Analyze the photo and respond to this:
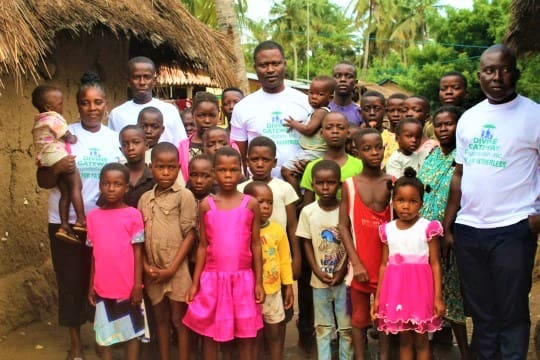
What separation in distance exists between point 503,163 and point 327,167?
945 millimetres

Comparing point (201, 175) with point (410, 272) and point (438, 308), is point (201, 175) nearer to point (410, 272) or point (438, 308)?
point (410, 272)

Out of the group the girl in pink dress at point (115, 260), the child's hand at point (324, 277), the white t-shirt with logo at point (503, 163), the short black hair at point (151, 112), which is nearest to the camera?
the white t-shirt with logo at point (503, 163)

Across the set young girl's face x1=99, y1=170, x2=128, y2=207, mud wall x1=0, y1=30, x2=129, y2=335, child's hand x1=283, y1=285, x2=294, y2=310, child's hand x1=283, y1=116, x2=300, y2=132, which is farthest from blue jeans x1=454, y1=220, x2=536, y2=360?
mud wall x1=0, y1=30, x2=129, y2=335

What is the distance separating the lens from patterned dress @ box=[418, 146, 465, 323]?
3.58 m

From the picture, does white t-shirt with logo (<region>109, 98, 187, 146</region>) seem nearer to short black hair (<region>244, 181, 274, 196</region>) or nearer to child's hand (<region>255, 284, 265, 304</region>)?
short black hair (<region>244, 181, 274, 196</region>)

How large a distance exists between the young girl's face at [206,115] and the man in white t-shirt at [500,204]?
69.5 inches

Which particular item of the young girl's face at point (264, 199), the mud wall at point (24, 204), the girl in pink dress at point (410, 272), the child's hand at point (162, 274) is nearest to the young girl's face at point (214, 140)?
the young girl's face at point (264, 199)

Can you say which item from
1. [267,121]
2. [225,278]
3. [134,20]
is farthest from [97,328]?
[134,20]

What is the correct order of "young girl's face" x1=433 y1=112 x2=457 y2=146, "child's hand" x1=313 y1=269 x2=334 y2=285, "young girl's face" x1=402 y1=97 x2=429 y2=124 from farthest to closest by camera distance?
"young girl's face" x1=402 y1=97 x2=429 y2=124
"young girl's face" x1=433 y1=112 x2=457 y2=146
"child's hand" x1=313 y1=269 x2=334 y2=285

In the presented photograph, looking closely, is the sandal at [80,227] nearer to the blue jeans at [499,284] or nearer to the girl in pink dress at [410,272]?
the girl in pink dress at [410,272]

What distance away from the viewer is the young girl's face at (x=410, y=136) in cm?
379

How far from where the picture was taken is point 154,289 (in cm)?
348

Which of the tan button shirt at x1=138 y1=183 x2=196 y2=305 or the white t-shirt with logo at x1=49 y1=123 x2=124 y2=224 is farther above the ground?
the white t-shirt with logo at x1=49 y1=123 x2=124 y2=224

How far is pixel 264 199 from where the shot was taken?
3.40 meters
